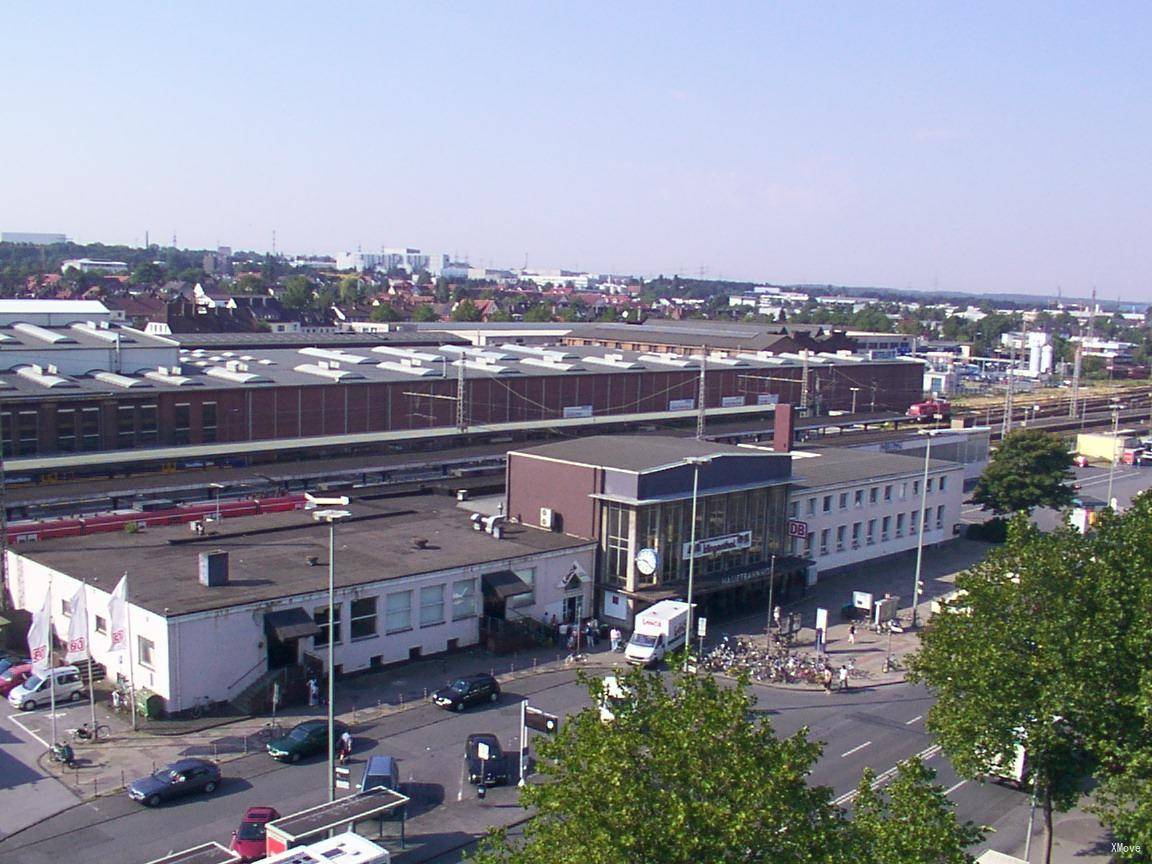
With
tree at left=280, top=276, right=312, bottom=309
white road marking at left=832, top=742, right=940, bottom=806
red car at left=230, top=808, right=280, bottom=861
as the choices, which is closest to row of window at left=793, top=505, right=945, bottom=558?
white road marking at left=832, top=742, right=940, bottom=806

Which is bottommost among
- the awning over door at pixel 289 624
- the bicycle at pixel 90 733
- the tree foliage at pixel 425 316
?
the bicycle at pixel 90 733

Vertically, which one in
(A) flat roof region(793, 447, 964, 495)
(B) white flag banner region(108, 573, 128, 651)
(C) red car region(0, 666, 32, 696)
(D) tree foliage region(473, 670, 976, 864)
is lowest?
(C) red car region(0, 666, 32, 696)

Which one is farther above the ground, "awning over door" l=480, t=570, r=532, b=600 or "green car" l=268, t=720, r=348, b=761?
"awning over door" l=480, t=570, r=532, b=600

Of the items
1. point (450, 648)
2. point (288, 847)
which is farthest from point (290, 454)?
point (288, 847)

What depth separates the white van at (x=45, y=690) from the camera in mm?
28578

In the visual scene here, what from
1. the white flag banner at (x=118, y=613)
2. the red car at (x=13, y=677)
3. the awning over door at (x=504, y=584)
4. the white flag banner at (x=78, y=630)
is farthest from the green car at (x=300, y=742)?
the awning over door at (x=504, y=584)

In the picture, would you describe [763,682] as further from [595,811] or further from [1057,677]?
[595,811]

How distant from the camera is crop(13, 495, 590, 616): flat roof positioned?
99.9ft

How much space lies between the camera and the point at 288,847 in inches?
770

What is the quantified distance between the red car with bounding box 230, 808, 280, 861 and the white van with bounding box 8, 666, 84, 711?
9.73 m

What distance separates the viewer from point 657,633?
33.5 metres

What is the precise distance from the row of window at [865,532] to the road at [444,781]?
1149cm

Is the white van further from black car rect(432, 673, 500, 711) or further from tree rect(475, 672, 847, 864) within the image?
tree rect(475, 672, 847, 864)

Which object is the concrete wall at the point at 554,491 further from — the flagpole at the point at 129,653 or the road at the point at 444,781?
the flagpole at the point at 129,653
